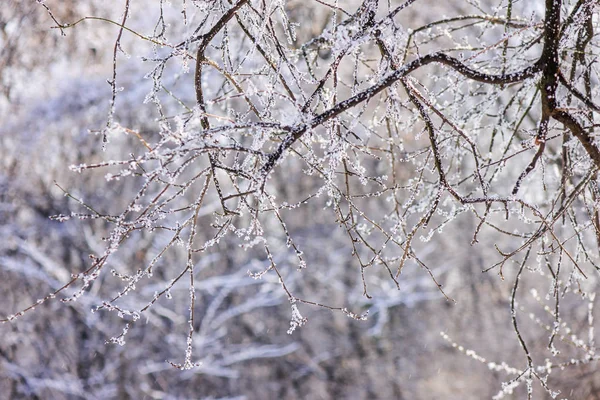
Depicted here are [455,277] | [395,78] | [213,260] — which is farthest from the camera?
[455,277]

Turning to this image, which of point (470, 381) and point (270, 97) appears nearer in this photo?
point (270, 97)

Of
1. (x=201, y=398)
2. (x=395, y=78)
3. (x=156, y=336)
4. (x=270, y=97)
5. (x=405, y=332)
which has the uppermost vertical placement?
(x=405, y=332)

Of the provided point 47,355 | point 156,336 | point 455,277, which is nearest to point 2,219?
point 47,355

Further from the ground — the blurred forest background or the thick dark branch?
the blurred forest background

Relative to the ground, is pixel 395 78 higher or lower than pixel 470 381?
lower

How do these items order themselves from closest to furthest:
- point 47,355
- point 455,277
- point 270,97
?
point 270,97 → point 47,355 → point 455,277

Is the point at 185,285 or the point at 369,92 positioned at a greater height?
the point at 185,285

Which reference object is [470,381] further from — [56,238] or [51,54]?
[51,54]

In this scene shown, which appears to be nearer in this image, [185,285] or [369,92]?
[369,92]

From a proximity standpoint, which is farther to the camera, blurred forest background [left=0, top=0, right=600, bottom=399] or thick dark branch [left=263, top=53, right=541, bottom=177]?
blurred forest background [left=0, top=0, right=600, bottom=399]
